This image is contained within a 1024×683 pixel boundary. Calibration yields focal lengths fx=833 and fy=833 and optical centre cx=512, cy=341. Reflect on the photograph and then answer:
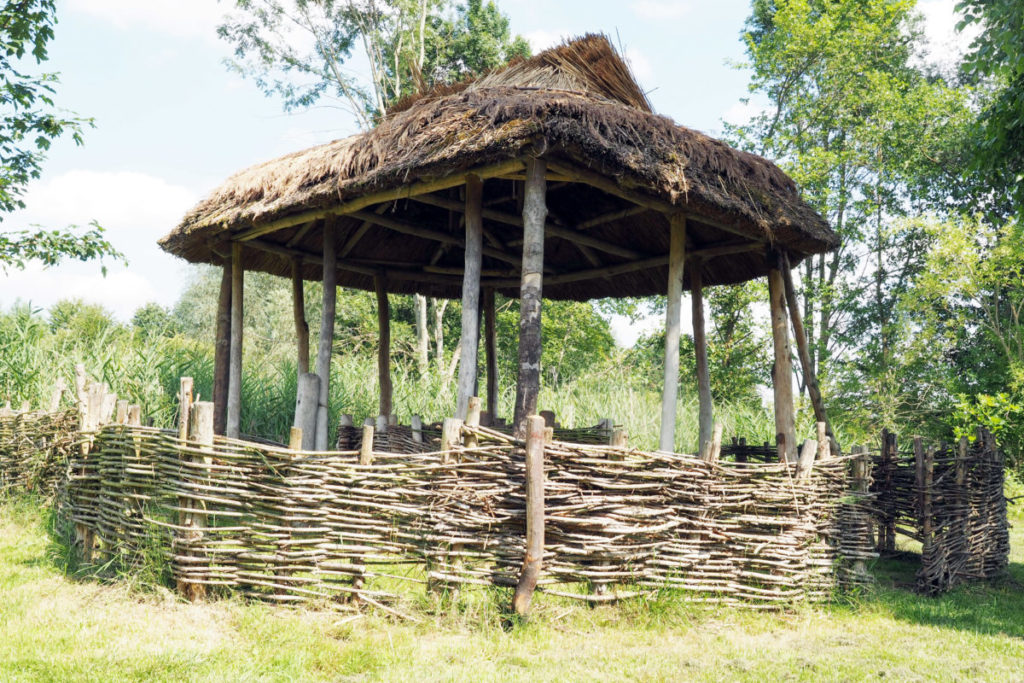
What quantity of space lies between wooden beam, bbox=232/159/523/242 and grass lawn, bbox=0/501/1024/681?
2.78 metres

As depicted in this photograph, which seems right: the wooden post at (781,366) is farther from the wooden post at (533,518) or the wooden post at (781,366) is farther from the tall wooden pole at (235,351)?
the tall wooden pole at (235,351)

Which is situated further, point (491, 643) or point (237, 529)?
point (237, 529)

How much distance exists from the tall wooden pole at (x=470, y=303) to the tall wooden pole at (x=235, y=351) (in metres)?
2.85

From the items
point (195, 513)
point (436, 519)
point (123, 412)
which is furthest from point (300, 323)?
point (436, 519)

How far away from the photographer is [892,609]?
5.71 m

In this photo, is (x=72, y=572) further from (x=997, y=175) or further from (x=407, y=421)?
(x=997, y=175)

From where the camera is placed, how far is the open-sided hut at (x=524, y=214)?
18.0ft

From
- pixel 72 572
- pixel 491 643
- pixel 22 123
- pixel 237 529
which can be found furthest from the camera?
pixel 22 123

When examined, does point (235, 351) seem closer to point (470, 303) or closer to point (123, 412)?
point (123, 412)

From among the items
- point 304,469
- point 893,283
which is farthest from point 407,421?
point 893,283

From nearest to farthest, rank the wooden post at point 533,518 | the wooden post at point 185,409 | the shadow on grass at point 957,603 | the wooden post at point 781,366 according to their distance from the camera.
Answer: the wooden post at point 533,518 → the wooden post at point 185,409 → the shadow on grass at point 957,603 → the wooden post at point 781,366

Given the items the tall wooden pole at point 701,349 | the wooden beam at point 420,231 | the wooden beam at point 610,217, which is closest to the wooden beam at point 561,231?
the wooden beam at point 610,217

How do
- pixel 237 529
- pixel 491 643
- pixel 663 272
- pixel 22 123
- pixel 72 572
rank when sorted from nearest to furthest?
pixel 491 643
pixel 237 529
pixel 72 572
pixel 663 272
pixel 22 123

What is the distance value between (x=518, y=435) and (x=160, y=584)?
2274mm
